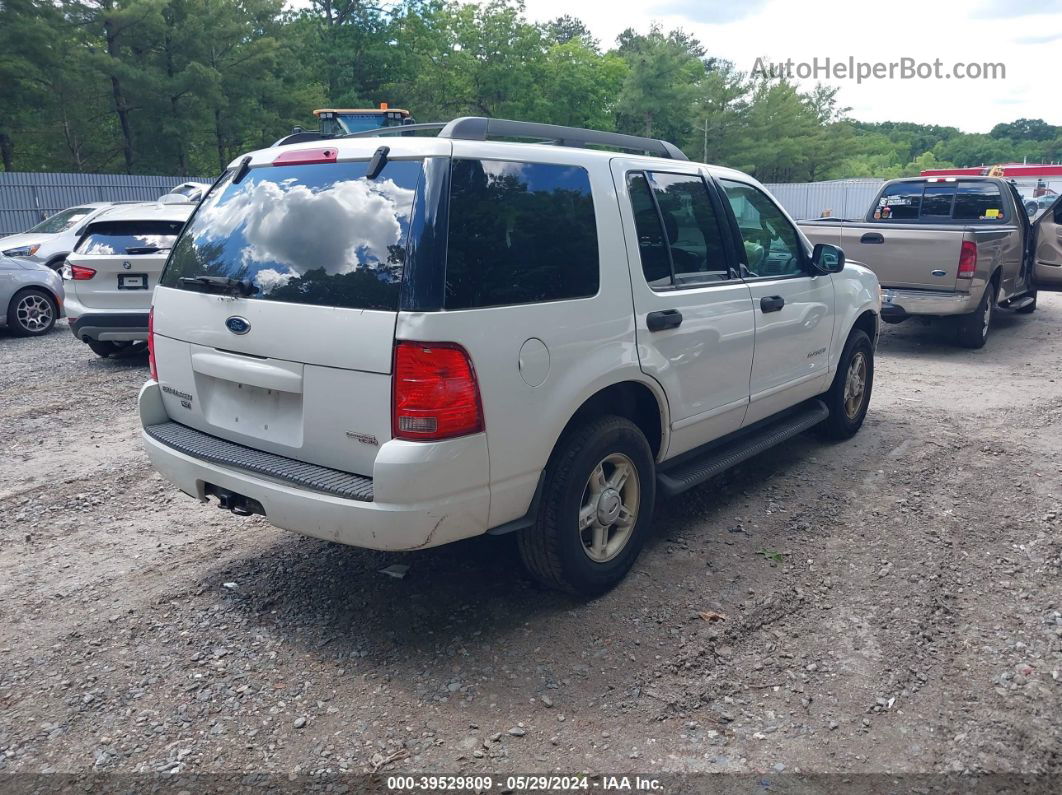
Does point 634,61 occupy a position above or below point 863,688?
above

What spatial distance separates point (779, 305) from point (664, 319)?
1274 millimetres

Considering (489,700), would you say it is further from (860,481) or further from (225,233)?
(860,481)

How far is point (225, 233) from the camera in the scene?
3893 millimetres

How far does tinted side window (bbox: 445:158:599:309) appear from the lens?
3320mm

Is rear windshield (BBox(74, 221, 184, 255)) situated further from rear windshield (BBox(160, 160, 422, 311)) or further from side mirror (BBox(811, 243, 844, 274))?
side mirror (BBox(811, 243, 844, 274))

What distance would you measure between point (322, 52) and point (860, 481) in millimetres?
42723

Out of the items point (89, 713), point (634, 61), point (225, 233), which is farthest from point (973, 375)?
point (634, 61)

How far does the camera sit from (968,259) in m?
9.66

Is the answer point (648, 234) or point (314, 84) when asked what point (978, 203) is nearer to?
point (648, 234)

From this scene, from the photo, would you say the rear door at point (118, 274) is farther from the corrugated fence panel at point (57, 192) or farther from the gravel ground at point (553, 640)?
the corrugated fence panel at point (57, 192)

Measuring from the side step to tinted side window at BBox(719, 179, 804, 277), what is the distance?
0.97 metres

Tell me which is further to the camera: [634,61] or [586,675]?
[634,61]

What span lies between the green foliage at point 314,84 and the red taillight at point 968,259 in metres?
29.7

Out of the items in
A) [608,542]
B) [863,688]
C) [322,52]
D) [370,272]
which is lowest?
[863,688]
